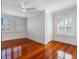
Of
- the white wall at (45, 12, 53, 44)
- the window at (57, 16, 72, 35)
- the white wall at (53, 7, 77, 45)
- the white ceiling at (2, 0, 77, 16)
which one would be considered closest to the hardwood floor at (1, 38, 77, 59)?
the white wall at (53, 7, 77, 45)

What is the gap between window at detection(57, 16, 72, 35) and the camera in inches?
182

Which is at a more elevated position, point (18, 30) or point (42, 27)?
point (42, 27)

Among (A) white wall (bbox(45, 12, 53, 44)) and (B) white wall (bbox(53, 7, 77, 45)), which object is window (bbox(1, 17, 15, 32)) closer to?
(A) white wall (bbox(45, 12, 53, 44))

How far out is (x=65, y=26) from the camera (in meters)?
4.91

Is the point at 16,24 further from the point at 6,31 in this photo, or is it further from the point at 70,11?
the point at 70,11

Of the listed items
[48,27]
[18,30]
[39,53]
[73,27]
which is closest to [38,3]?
[48,27]

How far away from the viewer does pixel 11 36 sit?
20.8 ft

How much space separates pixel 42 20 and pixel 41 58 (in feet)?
9.44

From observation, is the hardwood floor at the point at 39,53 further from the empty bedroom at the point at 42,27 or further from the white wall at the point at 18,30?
the white wall at the point at 18,30

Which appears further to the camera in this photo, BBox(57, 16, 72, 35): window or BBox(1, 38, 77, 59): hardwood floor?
BBox(57, 16, 72, 35): window

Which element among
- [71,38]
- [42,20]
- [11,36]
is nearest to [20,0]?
[42,20]

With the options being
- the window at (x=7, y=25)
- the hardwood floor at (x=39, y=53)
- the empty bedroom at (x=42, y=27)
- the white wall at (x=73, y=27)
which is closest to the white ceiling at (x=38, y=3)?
the empty bedroom at (x=42, y=27)

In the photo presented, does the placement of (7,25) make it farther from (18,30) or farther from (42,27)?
(42,27)

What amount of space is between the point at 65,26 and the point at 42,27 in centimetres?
167
